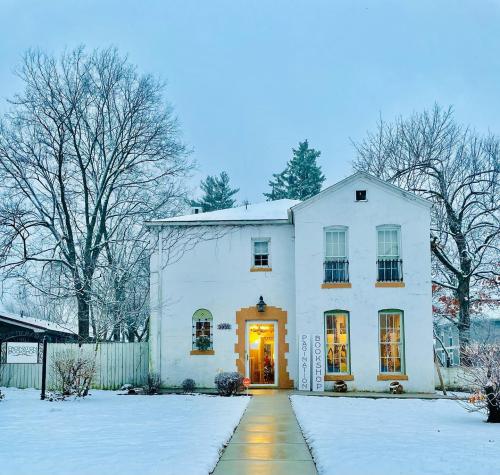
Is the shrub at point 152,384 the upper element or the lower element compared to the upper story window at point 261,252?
lower

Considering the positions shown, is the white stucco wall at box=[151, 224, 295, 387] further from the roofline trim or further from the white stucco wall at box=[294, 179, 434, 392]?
the white stucco wall at box=[294, 179, 434, 392]

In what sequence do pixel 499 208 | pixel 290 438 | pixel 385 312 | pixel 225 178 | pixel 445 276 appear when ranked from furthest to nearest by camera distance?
pixel 225 178 → pixel 445 276 → pixel 499 208 → pixel 385 312 → pixel 290 438

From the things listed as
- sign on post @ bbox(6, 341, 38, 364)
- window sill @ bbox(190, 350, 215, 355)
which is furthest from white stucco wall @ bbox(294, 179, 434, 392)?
sign on post @ bbox(6, 341, 38, 364)

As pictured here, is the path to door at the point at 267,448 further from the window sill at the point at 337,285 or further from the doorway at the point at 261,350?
the doorway at the point at 261,350

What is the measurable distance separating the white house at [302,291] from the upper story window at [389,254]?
33mm

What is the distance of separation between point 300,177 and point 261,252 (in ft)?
100

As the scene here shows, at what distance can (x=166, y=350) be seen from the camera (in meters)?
22.0

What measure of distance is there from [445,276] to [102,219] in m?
14.7

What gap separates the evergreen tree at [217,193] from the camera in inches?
2163

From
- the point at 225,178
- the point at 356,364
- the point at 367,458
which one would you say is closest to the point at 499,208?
the point at 356,364

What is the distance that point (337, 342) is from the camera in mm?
20844

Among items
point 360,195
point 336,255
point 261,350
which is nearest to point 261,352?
point 261,350

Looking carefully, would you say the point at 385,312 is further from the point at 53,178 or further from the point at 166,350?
the point at 53,178

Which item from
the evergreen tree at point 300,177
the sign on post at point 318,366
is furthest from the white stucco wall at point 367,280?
the evergreen tree at point 300,177
